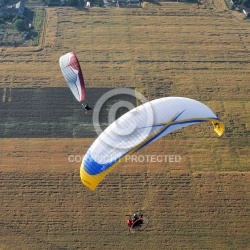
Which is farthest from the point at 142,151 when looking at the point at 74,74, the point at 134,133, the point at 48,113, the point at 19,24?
the point at 19,24

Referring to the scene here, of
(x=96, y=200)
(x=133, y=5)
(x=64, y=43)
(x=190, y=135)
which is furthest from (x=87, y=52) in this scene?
(x=96, y=200)

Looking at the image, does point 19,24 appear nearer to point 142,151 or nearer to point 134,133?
point 142,151

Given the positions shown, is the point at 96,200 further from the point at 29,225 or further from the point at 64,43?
the point at 64,43

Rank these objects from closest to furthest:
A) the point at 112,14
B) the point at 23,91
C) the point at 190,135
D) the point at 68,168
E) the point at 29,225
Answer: the point at 29,225
the point at 68,168
the point at 190,135
the point at 23,91
the point at 112,14

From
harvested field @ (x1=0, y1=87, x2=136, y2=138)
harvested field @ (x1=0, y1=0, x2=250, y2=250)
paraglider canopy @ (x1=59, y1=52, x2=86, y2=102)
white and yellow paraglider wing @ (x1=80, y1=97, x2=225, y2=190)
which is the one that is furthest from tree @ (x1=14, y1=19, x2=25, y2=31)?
white and yellow paraglider wing @ (x1=80, y1=97, x2=225, y2=190)

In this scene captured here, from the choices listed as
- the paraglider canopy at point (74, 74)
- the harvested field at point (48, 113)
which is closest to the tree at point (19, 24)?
the harvested field at point (48, 113)

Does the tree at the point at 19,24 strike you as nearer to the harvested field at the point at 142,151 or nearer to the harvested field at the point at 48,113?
the harvested field at the point at 142,151

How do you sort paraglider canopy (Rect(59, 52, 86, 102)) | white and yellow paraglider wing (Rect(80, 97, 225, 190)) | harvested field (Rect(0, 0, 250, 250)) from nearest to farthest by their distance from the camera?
white and yellow paraglider wing (Rect(80, 97, 225, 190)) → paraglider canopy (Rect(59, 52, 86, 102)) → harvested field (Rect(0, 0, 250, 250))

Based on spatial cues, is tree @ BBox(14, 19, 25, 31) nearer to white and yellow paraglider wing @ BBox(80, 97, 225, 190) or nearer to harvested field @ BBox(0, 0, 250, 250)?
harvested field @ BBox(0, 0, 250, 250)
